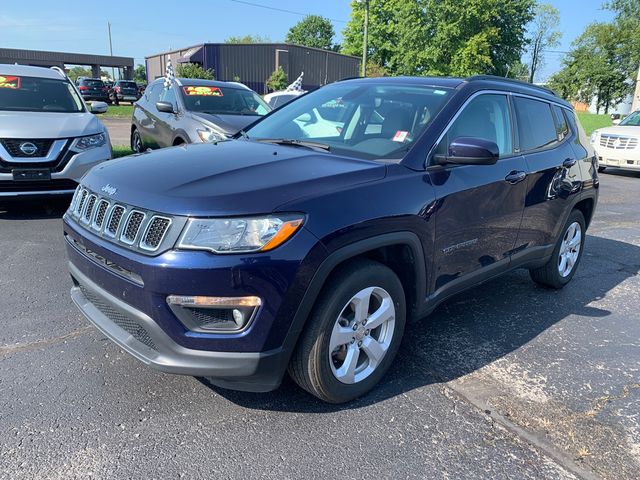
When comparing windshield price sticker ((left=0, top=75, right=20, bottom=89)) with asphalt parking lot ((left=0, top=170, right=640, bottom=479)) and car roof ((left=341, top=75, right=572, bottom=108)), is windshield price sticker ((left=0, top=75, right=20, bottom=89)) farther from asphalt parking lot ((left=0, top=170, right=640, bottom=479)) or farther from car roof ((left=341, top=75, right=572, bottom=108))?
car roof ((left=341, top=75, right=572, bottom=108))

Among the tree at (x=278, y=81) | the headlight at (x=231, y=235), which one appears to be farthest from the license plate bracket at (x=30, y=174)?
the tree at (x=278, y=81)

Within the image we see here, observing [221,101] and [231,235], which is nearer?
[231,235]

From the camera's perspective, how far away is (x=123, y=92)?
36719 millimetres

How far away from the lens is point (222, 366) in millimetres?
2320

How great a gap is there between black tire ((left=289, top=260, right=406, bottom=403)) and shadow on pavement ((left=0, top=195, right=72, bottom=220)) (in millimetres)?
4812

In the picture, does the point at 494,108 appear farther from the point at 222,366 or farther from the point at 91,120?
the point at 91,120

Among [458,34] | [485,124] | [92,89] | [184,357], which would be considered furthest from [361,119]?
[458,34]

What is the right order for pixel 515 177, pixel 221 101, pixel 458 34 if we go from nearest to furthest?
pixel 515 177 < pixel 221 101 < pixel 458 34

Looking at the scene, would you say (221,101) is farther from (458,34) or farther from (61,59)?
(61,59)

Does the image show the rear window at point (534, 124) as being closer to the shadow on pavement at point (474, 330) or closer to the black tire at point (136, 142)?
the shadow on pavement at point (474, 330)

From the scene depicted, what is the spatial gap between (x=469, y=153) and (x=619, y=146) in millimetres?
12528

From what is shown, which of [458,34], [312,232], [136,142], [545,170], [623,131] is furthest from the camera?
[458,34]

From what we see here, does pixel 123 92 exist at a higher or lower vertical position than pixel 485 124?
lower

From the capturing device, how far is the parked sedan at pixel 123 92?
36594 millimetres
